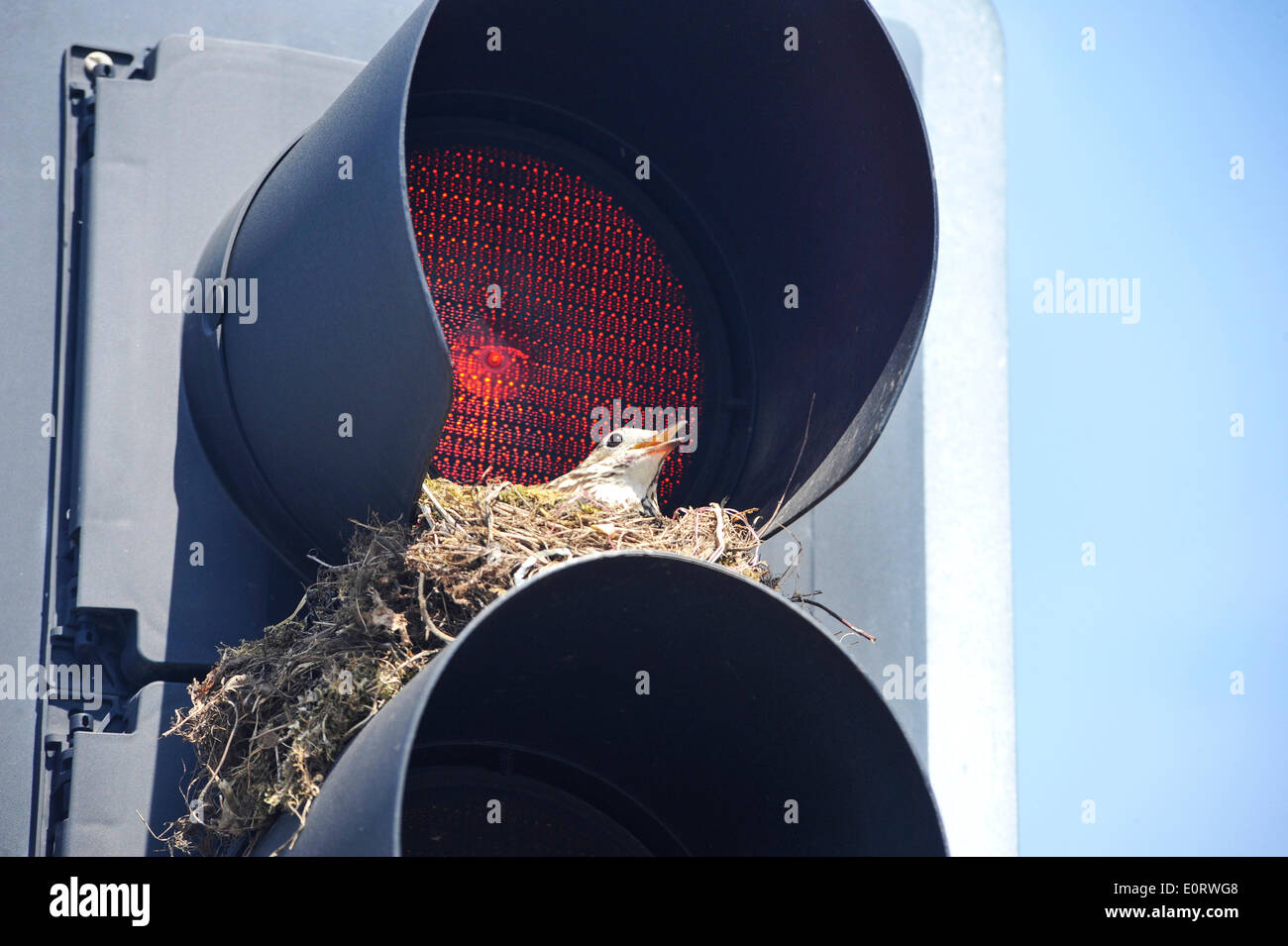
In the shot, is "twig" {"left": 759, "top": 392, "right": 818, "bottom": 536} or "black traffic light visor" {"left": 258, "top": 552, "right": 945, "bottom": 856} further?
"twig" {"left": 759, "top": 392, "right": 818, "bottom": 536}

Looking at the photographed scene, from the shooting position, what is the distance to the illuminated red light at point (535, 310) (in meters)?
3.02

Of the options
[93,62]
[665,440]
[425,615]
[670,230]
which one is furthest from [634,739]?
[93,62]

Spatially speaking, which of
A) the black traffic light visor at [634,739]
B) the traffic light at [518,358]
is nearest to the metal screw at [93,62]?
the traffic light at [518,358]

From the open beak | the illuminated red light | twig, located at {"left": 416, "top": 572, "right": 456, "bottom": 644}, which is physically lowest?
twig, located at {"left": 416, "top": 572, "right": 456, "bottom": 644}

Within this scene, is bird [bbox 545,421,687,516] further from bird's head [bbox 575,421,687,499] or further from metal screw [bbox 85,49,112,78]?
metal screw [bbox 85,49,112,78]

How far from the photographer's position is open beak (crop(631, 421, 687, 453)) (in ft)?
10.4

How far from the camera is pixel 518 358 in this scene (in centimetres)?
306

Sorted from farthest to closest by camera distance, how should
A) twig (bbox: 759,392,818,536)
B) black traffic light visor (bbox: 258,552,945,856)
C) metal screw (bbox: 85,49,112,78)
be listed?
1. metal screw (bbox: 85,49,112,78)
2. twig (bbox: 759,392,818,536)
3. black traffic light visor (bbox: 258,552,945,856)

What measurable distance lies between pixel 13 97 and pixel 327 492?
115 cm

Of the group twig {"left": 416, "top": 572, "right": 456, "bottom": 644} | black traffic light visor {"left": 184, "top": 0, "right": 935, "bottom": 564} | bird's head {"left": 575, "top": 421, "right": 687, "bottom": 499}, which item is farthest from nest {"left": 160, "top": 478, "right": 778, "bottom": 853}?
bird's head {"left": 575, "top": 421, "right": 687, "bottom": 499}

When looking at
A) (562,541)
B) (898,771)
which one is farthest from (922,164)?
(898,771)

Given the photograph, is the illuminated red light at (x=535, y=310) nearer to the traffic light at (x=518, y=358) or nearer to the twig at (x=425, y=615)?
the traffic light at (x=518, y=358)

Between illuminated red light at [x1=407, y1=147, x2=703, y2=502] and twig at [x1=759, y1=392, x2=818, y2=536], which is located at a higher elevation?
illuminated red light at [x1=407, y1=147, x2=703, y2=502]
